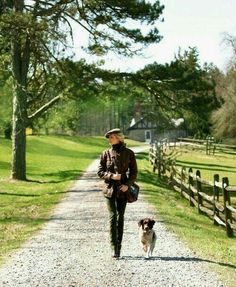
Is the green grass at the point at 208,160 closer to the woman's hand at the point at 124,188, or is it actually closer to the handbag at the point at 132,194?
the handbag at the point at 132,194

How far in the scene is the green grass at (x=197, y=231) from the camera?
30.2ft

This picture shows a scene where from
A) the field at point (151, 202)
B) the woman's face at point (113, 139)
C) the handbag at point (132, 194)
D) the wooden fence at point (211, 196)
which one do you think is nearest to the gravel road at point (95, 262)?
the field at point (151, 202)

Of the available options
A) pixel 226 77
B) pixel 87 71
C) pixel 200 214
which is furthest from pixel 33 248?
pixel 226 77

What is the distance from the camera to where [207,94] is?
90.8 feet

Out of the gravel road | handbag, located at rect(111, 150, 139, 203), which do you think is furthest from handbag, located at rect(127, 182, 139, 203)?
the gravel road

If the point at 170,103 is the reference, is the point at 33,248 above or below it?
below

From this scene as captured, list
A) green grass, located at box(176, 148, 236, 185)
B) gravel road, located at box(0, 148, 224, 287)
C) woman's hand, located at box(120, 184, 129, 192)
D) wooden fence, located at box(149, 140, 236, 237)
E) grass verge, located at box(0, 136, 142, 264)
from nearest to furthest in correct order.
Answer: gravel road, located at box(0, 148, 224, 287) < woman's hand, located at box(120, 184, 129, 192) < grass verge, located at box(0, 136, 142, 264) < wooden fence, located at box(149, 140, 236, 237) < green grass, located at box(176, 148, 236, 185)

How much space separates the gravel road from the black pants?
36 cm

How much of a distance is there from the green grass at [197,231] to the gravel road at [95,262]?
0.24 meters

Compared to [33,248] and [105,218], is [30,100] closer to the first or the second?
[105,218]

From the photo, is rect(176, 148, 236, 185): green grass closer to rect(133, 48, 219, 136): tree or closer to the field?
the field

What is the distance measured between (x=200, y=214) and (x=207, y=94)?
11234 millimetres

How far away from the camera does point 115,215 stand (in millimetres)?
9305

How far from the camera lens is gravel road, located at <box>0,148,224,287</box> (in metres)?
7.92
